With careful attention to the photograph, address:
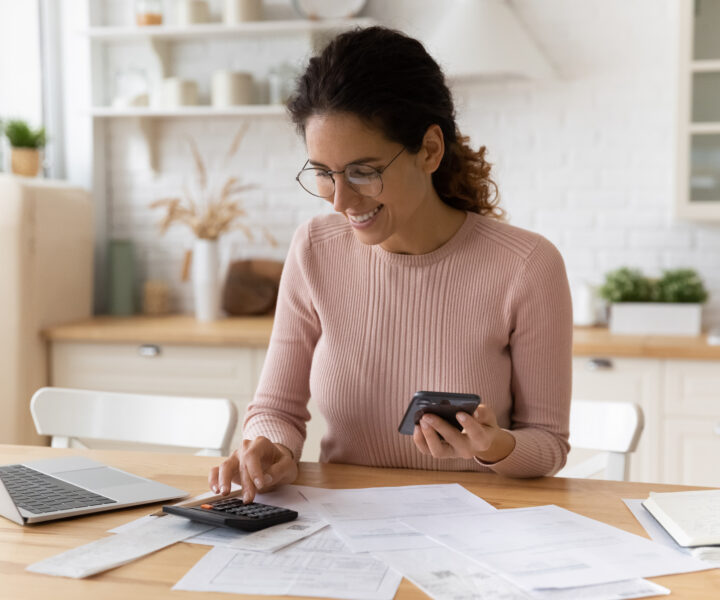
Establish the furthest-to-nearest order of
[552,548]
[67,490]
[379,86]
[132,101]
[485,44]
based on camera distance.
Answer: [132,101], [485,44], [379,86], [67,490], [552,548]

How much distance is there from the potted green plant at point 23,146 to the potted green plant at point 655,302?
2.26 meters

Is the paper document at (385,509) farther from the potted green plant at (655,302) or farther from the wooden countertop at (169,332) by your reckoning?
the potted green plant at (655,302)

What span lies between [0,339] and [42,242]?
39cm

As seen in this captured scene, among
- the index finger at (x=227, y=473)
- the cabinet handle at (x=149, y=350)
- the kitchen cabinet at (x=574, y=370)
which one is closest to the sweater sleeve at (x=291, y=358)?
the index finger at (x=227, y=473)

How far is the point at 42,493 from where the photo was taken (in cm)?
133

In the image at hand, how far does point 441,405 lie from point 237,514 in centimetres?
32

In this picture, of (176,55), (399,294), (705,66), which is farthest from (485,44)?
(399,294)

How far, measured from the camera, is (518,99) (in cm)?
344

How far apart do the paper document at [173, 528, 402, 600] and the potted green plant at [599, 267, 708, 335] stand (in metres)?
2.28

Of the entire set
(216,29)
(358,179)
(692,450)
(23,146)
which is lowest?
(692,450)

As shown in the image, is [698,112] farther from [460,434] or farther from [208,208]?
[460,434]

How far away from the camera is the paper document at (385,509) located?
3.75ft

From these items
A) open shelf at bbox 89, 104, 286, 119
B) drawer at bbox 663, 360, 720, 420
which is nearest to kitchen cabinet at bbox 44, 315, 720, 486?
drawer at bbox 663, 360, 720, 420

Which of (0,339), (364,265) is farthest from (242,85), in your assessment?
(364,265)
